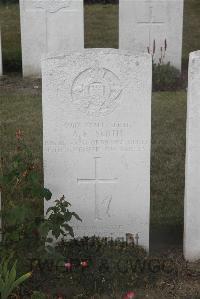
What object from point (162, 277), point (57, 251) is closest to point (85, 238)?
point (57, 251)

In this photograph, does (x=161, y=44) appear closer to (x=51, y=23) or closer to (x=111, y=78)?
(x=51, y=23)

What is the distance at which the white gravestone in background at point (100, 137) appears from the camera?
16.6 ft

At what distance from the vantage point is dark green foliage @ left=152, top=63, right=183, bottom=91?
33.7 feet

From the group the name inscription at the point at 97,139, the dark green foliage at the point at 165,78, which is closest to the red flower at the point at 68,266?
the name inscription at the point at 97,139

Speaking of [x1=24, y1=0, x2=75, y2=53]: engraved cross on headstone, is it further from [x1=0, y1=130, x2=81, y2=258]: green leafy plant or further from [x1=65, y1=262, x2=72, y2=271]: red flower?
[x1=65, y1=262, x2=72, y2=271]: red flower

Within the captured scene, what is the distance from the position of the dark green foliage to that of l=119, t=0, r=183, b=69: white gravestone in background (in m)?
0.35

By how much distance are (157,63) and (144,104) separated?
5.95 metres

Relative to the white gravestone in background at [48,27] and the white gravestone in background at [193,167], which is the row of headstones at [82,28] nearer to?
the white gravestone in background at [48,27]

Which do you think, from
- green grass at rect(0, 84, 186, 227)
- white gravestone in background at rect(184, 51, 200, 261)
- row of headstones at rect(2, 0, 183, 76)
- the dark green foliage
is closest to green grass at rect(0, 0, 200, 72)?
row of headstones at rect(2, 0, 183, 76)

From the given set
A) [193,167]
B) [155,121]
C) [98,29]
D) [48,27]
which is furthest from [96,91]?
[98,29]

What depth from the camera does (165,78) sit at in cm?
1030

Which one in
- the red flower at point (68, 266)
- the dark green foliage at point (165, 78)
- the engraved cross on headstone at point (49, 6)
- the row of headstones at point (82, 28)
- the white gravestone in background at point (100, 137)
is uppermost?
the engraved cross on headstone at point (49, 6)

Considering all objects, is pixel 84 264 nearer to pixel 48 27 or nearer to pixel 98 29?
pixel 48 27

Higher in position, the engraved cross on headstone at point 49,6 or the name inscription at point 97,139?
the engraved cross on headstone at point 49,6
